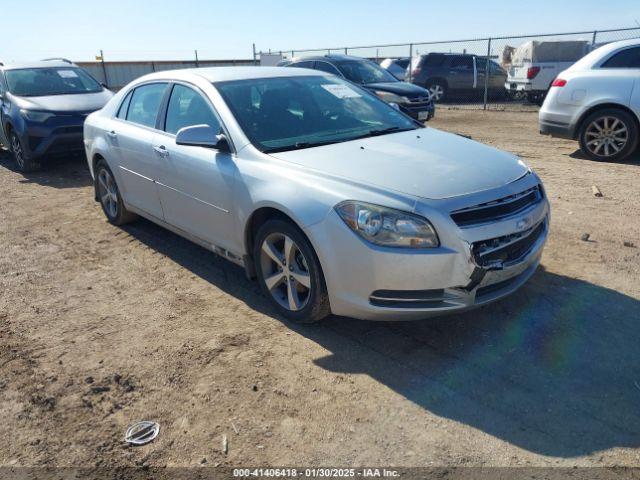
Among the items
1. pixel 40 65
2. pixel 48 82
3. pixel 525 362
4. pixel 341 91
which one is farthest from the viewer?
pixel 40 65

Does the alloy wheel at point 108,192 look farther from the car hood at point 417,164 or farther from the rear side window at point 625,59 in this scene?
the rear side window at point 625,59

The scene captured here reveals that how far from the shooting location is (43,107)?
872cm

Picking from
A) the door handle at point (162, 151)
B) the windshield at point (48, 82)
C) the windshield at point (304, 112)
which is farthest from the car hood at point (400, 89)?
the door handle at point (162, 151)

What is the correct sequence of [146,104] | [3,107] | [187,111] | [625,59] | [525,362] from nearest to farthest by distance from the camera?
[525,362] < [187,111] < [146,104] < [625,59] < [3,107]

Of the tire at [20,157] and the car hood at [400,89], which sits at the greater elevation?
the car hood at [400,89]

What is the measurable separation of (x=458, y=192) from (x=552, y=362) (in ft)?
3.75

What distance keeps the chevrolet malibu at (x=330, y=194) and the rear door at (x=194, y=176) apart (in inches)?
0.6

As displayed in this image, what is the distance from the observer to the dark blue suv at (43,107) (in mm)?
8625

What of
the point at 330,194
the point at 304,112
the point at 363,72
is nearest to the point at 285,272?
the point at 330,194

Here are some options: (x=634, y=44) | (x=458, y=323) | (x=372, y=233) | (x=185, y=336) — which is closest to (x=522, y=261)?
(x=458, y=323)

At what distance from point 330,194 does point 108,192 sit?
366 cm

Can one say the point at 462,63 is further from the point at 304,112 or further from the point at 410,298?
the point at 410,298

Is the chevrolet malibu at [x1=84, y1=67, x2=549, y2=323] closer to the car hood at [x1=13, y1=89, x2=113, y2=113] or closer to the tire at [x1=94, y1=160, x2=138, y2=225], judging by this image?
the tire at [x1=94, y1=160, x2=138, y2=225]

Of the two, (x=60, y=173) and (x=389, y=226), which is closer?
(x=389, y=226)
